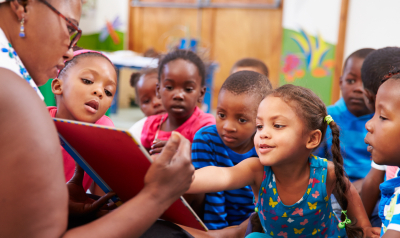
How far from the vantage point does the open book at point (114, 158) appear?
766 millimetres

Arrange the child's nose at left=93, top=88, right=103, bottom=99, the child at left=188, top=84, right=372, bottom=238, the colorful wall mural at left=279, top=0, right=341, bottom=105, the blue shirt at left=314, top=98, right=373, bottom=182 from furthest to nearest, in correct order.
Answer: the colorful wall mural at left=279, top=0, right=341, bottom=105 → the blue shirt at left=314, top=98, right=373, bottom=182 → the child's nose at left=93, top=88, right=103, bottom=99 → the child at left=188, top=84, right=372, bottom=238

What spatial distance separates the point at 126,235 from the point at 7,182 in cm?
26

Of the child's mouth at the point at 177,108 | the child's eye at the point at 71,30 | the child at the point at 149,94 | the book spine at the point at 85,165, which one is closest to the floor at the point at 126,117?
the child at the point at 149,94

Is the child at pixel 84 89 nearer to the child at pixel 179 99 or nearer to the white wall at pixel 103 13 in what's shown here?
the child at pixel 179 99

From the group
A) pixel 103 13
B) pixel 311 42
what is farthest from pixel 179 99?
pixel 103 13

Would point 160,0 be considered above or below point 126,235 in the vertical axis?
above

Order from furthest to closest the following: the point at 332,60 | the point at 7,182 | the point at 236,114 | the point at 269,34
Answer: the point at 269,34, the point at 332,60, the point at 236,114, the point at 7,182

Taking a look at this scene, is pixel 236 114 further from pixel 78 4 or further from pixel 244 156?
pixel 78 4

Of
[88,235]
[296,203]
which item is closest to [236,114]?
[296,203]

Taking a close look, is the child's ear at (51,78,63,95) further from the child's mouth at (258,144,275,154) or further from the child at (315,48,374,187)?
the child at (315,48,374,187)

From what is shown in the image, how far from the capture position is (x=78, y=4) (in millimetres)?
918

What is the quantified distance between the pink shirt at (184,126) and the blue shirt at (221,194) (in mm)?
288

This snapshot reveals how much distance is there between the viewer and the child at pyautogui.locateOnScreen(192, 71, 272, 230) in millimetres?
1562

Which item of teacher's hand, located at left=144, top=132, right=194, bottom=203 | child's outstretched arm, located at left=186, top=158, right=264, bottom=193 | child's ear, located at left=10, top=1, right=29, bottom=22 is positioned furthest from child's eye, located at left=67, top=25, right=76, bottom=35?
child's outstretched arm, located at left=186, top=158, right=264, bottom=193
